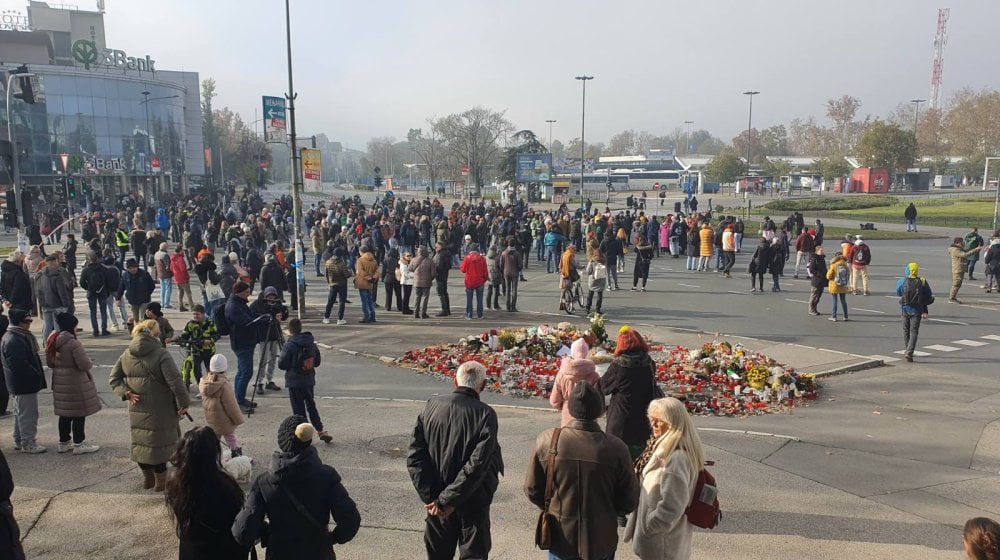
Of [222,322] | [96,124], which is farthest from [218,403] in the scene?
[96,124]

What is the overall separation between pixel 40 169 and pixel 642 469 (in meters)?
62.0

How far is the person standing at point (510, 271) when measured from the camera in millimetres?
17641

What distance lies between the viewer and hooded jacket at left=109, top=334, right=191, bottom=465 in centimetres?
670

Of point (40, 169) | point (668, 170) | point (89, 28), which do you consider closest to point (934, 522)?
point (40, 169)

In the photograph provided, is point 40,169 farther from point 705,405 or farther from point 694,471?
point 694,471

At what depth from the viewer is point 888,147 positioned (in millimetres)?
72000

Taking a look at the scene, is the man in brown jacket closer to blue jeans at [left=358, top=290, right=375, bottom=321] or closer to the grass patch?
blue jeans at [left=358, top=290, right=375, bottom=321]

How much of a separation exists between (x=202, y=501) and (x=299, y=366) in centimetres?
395

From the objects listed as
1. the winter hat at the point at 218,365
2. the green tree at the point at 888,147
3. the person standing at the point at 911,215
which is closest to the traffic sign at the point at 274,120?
the winter hat at the point at 218,365

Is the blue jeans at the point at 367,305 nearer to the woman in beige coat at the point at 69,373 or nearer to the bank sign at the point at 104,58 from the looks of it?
the woman in beige coat at the point at 69,373

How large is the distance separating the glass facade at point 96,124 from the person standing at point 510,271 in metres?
41.9

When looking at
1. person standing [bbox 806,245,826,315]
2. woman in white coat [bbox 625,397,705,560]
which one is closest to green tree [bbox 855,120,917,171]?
person standing [bbox 806,245,826,315]

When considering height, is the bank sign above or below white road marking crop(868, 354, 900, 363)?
above

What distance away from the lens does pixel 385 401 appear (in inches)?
420
